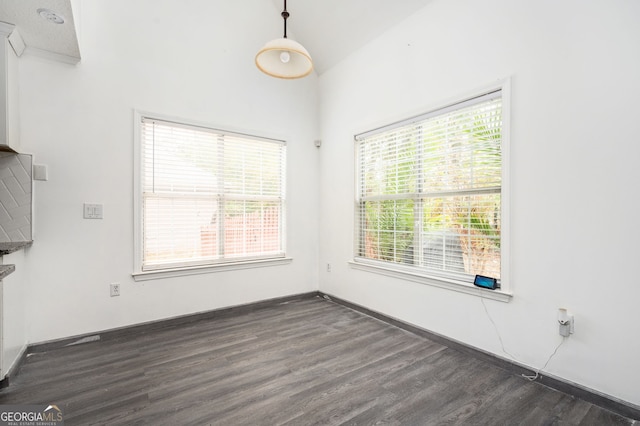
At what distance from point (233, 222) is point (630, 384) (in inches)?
144

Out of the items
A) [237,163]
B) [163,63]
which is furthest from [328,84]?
[163,63]

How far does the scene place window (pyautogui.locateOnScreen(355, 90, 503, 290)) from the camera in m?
2.53

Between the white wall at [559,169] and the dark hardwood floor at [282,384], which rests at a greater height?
the white wall at [559,169]

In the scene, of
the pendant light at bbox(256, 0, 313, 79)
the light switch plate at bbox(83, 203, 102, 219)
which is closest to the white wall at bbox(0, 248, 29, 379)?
the light switch plate at bbox(83, 203, 102, 219)

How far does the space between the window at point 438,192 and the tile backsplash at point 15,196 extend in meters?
3.25

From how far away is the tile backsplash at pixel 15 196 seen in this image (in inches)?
93.1

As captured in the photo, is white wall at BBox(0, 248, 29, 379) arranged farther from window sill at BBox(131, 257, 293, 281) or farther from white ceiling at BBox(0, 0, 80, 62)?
white ceiling at BBox(0, 0, 80, 62)

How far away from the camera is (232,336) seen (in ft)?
9.69

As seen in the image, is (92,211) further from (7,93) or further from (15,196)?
(7,93)

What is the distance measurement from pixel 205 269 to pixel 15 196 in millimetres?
1730

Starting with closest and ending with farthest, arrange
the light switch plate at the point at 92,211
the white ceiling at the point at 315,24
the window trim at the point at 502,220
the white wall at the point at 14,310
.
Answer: the white wall at the point at 14,310
the white ceiling at the point at 315,24
the window trim at the point at 502,220
the light switch plate at the point at 92,211

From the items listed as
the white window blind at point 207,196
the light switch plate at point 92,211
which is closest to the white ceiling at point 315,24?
the white window blind at point 207,196

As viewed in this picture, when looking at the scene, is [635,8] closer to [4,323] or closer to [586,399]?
[586,399]

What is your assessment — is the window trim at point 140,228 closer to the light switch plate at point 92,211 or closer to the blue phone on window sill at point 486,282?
the light switch plate at point 92,211
